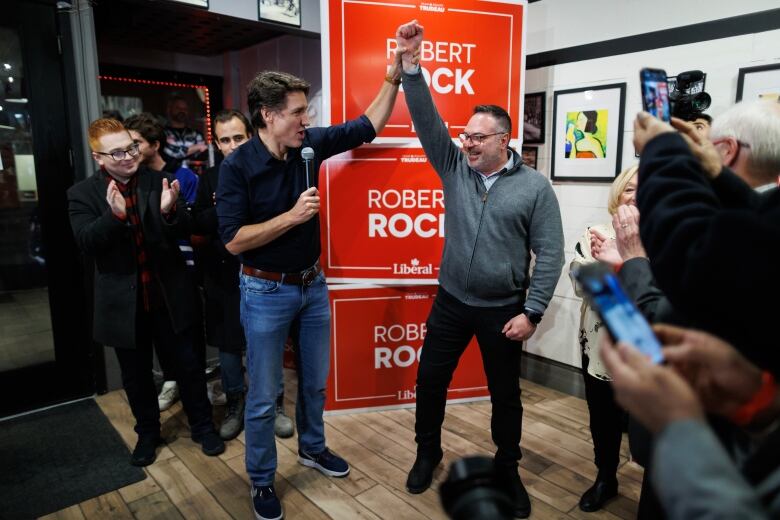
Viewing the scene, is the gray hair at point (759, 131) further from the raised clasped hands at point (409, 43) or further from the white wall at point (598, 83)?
the white wall at point (598, 83)

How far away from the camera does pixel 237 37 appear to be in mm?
4680

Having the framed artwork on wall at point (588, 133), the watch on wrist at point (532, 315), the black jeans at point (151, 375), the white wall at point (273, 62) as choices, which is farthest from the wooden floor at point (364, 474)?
the white wall at point (273, 62)

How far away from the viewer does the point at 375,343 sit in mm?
3023

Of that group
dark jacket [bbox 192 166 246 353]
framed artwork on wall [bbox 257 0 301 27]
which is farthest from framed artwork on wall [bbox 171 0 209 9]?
dark jacket [bbox 192 166 246 353]

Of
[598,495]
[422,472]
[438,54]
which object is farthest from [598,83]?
[422,472]

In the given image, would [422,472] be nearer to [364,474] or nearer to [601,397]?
[364,474]

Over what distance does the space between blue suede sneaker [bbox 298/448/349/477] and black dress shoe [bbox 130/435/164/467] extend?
77 centimetres

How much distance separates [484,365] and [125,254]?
69.7 inches

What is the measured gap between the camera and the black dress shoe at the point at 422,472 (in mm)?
2340

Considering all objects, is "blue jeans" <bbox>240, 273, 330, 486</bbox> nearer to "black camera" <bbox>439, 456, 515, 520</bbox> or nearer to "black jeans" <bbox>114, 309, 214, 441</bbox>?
"black jeans" <bbox>114, 309, 214, 441</bbox>

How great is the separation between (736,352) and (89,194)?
2577 millimetres

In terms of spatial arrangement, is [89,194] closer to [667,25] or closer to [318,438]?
[318,438]

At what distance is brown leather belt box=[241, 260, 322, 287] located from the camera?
6.98 feet

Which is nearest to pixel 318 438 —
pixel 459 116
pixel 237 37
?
pixel 459 116
